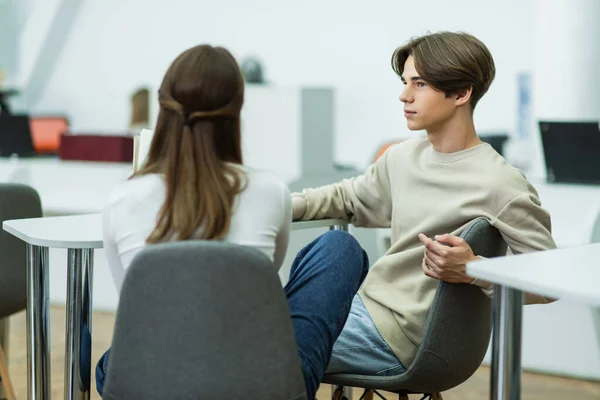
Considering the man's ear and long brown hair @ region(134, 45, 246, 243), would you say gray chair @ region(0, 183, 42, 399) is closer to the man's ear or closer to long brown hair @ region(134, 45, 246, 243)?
long brown hair @ region(134, 45, 246, 243)

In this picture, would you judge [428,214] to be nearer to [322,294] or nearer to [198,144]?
[322,294]

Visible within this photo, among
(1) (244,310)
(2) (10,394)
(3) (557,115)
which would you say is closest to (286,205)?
(1) (244,310)

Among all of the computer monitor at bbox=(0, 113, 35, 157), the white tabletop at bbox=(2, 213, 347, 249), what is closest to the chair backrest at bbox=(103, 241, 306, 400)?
the white tabletop at bbox=(2, 213, 347, 249)

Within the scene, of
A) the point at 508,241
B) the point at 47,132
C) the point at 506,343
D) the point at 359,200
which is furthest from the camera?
the point at 47,132

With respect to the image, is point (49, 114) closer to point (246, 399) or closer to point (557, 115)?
point (557, 115)

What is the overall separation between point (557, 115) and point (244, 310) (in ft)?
12.9

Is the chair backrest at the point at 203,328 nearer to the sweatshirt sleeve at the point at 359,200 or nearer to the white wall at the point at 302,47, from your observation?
the sweatshirt sleeve at the point at 359,200

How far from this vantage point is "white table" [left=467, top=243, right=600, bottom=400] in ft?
4.81

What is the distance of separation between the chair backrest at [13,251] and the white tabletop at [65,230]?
425mm

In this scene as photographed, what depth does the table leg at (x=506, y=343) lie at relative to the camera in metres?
1.61

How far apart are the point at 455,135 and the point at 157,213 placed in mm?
791

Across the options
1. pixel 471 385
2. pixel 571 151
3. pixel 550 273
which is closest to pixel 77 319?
pixel 550 273

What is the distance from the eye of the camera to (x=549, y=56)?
4.96m

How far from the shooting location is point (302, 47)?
864 centimetres
